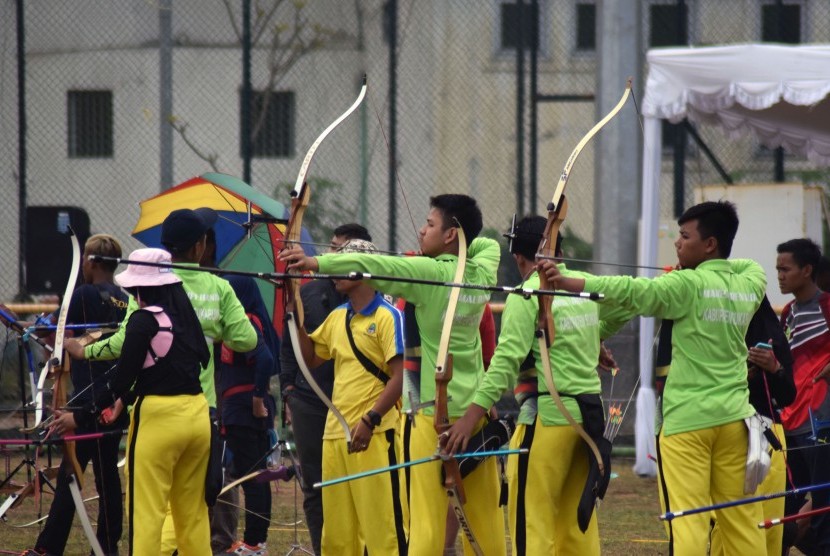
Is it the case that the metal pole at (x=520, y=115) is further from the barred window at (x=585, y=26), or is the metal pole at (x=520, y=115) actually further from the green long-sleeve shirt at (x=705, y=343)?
the green long-sleeve shirt at (x=705, y=343)

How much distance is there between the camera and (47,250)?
1230cm

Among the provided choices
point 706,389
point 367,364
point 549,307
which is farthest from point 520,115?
point 549,307

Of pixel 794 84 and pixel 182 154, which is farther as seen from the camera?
pixel 182 154

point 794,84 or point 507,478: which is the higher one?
point 794,84

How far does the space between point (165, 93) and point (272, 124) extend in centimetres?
103

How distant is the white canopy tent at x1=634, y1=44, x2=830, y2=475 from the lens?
28.8 feet

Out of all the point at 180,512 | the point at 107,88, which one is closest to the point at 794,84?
the point at 180,512

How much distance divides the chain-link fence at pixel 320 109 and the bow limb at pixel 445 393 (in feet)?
22.3

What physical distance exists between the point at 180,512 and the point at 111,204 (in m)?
6.97

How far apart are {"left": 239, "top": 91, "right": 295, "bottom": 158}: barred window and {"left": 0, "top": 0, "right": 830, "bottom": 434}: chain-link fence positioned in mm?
13

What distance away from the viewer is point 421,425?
5793mm

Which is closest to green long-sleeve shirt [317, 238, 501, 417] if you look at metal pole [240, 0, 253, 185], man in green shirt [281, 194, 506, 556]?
man in green shirt [281, 194, 506, 556]

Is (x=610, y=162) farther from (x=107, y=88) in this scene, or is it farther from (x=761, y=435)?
(x=761, y=435)

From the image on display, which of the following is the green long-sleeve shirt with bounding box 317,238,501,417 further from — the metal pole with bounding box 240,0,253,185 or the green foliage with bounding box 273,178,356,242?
the metal pole with bounding box 240,0,253,185
